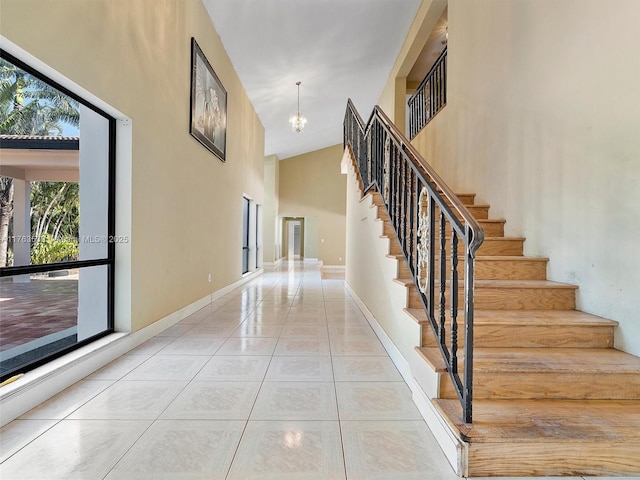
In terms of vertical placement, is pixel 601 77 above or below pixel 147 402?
above

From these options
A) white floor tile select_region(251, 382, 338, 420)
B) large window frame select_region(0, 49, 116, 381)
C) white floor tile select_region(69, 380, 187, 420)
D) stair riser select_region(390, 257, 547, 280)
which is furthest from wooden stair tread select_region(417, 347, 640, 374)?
large window frame select_region(0, 49, 116, 381)

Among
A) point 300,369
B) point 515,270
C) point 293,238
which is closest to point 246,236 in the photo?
point 300,369

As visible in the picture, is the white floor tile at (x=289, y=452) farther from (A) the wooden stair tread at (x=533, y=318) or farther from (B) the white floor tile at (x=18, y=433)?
(B) the white floor tile at (x=18, y=433)

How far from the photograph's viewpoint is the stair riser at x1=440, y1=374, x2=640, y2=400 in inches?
66.6

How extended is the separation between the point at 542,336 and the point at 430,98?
5015 mm

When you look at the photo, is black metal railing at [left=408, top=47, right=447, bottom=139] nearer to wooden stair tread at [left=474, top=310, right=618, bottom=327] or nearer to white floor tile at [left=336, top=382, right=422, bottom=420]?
wooden stair tread at [left=474, top=310, right=618, bottom=327]

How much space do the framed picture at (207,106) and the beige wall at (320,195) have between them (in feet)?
26.9

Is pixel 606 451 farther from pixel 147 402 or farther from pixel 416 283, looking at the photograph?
pixel 147 402

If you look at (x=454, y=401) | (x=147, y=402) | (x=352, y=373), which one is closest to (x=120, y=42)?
(x=147, y=402)

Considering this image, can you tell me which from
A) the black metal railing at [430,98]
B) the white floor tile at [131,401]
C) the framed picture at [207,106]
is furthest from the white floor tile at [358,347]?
the black metal railing at [430,98]

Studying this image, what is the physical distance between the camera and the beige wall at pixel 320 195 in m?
13.9

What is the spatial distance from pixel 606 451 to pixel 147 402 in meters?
2.36

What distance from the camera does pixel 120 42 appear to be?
2.70m

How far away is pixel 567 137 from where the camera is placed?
249cm
